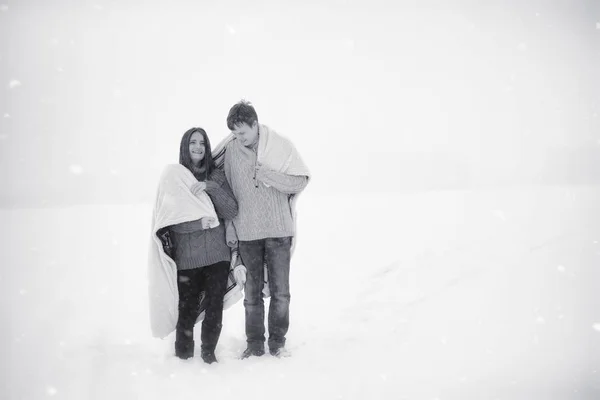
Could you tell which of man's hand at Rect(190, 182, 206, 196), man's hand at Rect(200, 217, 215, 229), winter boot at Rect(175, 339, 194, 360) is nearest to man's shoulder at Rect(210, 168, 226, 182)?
man's hand at Rect(190, 182, 206, 196)

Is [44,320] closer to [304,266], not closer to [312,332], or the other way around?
[312,332]

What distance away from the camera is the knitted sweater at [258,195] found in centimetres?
318

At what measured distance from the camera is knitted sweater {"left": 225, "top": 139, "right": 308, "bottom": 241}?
3180 mm

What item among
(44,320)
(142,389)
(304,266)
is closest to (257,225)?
(142,389)

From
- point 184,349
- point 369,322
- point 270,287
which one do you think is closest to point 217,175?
point 270,287

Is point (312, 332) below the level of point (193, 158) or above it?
below

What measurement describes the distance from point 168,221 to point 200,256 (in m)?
0.33

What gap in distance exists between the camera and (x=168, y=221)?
119 inches

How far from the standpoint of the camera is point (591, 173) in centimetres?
1870

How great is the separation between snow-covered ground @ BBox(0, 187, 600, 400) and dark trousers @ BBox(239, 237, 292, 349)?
19 centimetres

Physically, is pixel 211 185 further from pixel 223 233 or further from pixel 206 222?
pixel 223 233

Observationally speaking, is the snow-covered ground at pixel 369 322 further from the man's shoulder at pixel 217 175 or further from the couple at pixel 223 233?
the man's shoulder at pixel 217 175

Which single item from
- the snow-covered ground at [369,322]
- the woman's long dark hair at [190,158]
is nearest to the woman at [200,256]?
the woman's long dark hair at [190,158]

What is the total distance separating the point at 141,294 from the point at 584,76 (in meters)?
90.4
